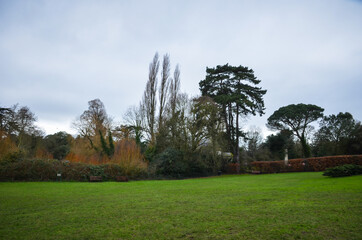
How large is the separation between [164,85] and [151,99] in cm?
258

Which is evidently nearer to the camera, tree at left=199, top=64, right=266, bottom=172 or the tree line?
the tree line

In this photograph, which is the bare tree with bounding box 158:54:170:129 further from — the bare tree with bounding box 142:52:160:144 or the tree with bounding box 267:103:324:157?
the tree with bounding box 267:103:324:157

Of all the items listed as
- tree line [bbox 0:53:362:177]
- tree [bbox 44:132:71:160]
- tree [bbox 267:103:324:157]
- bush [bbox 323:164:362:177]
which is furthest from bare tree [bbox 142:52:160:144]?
tree [bbox 267:103:324:157]

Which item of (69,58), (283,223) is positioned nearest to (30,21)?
(69,58)

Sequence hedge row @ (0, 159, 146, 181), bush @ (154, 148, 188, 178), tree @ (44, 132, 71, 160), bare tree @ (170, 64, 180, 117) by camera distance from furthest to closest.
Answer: tree @ (44, 132, 71, 160), bare tree @ (170, 64, 180, 117), bush @ (154, 148, 188, 178), hedge row @ (0, 159, 146, 181)

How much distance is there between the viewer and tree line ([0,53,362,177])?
23938 mm

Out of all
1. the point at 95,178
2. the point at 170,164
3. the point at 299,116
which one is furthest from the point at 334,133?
the point at 95,178

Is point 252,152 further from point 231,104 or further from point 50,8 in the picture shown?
point 50,8

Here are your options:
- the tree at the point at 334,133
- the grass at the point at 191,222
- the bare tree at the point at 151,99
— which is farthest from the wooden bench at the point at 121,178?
the tree at the point at 334,133

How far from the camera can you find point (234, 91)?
31.7 meters

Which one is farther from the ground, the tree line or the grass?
the tree line

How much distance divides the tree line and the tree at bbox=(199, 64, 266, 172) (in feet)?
0.46

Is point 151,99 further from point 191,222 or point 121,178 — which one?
point 191,222

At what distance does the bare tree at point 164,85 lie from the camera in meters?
27.1
